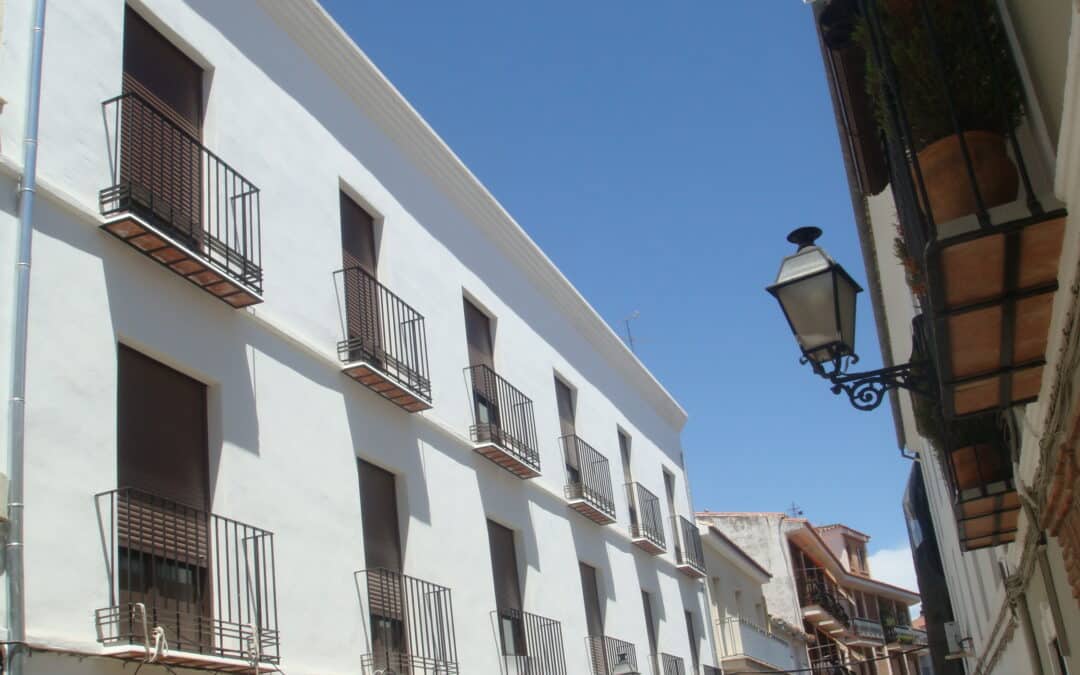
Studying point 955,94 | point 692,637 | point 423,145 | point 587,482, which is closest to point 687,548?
point 692,637

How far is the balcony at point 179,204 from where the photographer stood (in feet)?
24.2

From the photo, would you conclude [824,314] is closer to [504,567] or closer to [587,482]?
[504,567]

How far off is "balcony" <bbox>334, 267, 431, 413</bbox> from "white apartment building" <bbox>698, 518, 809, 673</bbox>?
39.4 ft

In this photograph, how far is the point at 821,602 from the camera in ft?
122

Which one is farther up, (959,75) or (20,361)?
(20,361)

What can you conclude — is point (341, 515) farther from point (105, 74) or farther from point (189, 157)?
point (105, 74)

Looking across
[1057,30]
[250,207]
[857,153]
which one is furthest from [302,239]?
[1057,30]

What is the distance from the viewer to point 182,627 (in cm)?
704

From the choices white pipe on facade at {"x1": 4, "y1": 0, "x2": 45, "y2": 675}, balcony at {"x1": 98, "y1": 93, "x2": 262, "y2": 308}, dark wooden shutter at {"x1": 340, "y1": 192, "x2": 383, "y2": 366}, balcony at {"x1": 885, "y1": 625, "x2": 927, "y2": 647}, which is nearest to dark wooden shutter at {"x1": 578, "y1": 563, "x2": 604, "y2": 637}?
dark wooden shutter at {"x1": 340, "y1": 192, "x2": 383, "y2": 366}

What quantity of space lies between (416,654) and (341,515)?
1.52 metres

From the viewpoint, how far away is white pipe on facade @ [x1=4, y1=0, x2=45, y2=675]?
5770mm

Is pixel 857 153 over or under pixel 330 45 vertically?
under

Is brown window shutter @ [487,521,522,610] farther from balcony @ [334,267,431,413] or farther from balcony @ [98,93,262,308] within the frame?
balcony @ [98,93,262,308]

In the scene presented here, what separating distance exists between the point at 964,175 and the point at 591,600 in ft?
40.4
